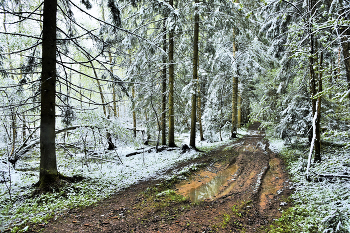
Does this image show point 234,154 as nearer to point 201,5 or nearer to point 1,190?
point 201,5

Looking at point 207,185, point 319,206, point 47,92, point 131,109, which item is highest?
point 47,92

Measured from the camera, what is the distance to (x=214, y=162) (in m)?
8.84

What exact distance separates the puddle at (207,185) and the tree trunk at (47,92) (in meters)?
4.06

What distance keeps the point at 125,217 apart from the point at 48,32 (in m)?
5.52

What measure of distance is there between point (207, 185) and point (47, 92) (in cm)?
582

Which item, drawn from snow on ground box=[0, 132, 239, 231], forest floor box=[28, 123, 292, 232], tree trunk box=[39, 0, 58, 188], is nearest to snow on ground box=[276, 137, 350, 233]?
forest floor box=[28, 123, 292, 232]

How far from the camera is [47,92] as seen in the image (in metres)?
5.23

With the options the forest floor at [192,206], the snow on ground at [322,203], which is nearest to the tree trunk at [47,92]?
the forest floor at [192,206]

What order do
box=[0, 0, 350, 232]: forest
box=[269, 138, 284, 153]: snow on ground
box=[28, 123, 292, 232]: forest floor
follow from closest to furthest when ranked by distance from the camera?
box=[28, 123, 292, 232]: forest floor → box=[0, 0, 350, 232]: forest → box=[269, 138, 284, 153]: snow on ground

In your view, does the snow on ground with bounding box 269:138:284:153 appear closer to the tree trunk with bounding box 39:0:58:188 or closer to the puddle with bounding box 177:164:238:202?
the puddle with bounding box 177:164:238:202

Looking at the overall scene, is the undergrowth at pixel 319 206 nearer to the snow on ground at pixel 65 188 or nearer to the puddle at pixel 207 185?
the puddle at pixel 207 185

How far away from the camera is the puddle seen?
17.6 feet

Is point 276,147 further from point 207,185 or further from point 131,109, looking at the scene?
point 131,109

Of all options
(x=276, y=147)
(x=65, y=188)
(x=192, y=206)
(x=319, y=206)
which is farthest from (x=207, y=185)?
(x=276, y=147)
